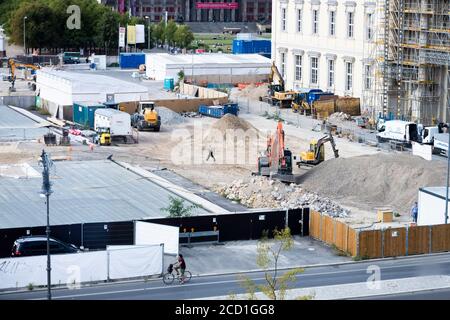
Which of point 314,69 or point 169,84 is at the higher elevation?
point 314,69

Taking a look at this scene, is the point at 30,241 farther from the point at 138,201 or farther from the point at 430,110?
the point at 430,110

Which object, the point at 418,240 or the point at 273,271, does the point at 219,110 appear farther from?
the point at 273,271

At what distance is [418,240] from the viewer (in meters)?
38.5

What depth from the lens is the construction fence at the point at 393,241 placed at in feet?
125

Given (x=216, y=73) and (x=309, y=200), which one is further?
(x=216, y=73)

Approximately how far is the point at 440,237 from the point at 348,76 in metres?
42.8

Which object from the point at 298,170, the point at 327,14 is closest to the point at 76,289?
the point at 298,170

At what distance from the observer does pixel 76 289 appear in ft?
111

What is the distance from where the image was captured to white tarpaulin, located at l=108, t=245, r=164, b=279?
34594 mm

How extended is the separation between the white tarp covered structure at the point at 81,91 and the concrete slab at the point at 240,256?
123 ft

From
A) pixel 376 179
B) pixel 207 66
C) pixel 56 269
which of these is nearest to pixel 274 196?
pixel 376 179

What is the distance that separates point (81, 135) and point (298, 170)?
50.3 ft

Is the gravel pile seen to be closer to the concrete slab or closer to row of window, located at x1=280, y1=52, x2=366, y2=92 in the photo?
row of window, located at x1=280, y1=52, x2=366, y2=92

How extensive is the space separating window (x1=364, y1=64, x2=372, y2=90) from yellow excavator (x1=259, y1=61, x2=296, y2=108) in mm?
5723
